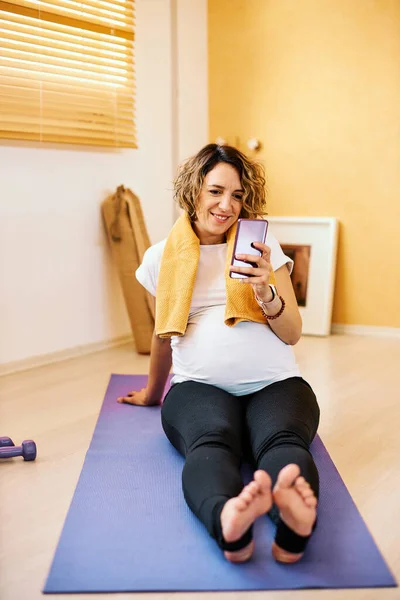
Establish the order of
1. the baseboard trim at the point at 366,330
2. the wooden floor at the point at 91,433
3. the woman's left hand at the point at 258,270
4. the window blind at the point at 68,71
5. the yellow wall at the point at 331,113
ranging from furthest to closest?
the baseboard trim at the point at 366,330 < the yellow wall at the point at 331,113 < the window blind at the point at 68,71 < the woman's left hand at the point at 258,270 < the wooden floor at the point at 91,433

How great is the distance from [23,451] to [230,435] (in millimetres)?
625

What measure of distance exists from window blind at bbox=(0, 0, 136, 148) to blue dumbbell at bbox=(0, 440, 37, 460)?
137 centimetres

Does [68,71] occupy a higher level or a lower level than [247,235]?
higher

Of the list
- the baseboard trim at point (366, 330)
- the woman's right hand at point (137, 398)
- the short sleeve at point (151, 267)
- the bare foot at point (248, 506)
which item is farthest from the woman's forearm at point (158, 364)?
the baseboard trim at point (366, 330)

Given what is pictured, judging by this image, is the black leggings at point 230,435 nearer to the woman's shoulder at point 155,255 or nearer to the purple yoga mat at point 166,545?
the purple yoga mat at point 166,545

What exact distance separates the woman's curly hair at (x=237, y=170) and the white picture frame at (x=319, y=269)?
1774 mm

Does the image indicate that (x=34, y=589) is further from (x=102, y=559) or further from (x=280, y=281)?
(x=280, y=281)

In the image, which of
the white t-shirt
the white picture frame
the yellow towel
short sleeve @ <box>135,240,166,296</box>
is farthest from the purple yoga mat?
the white picture frame

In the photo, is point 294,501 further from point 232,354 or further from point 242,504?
point 232,354

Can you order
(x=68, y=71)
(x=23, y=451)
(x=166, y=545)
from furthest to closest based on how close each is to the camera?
(x=68, y=71), (x=23, y=451), (x=166, y=545)

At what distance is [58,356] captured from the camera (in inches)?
124

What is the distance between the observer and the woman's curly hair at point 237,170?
1886 millimetres

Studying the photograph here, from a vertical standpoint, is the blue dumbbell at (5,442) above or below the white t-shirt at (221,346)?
below

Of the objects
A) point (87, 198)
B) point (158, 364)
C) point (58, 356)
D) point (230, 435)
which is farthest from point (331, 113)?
point (230, 435)
